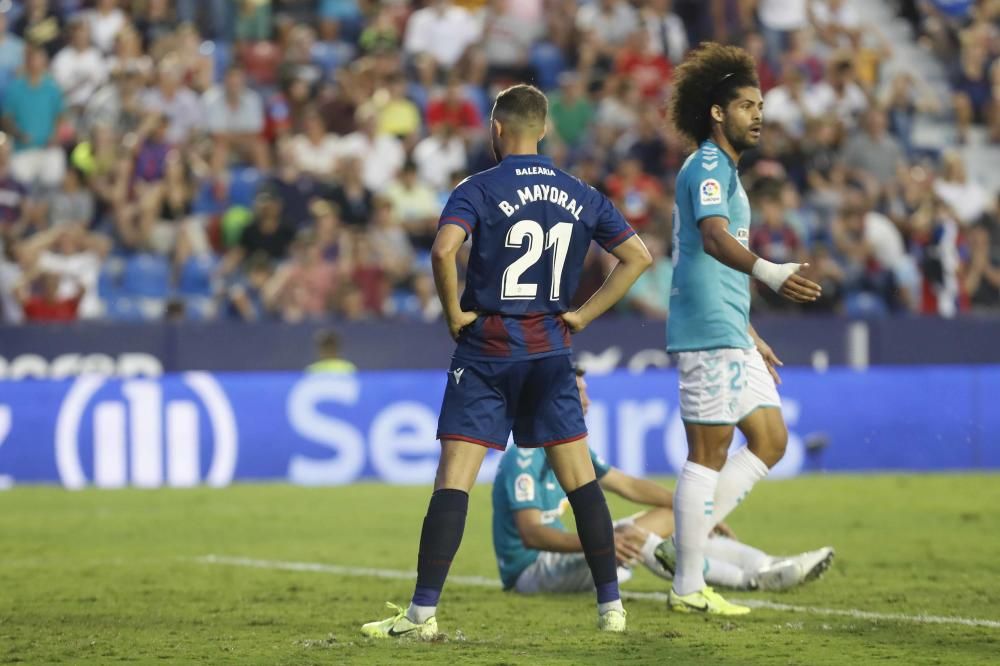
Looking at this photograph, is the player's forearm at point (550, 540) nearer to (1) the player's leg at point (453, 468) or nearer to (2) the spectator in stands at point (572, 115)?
(1) the player's leg at point (453, 468)

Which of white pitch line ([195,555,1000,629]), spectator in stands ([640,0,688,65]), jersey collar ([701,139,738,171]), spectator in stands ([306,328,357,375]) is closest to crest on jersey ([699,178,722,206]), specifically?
jersey collar ([701,139,738,171])

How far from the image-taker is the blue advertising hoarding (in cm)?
1505

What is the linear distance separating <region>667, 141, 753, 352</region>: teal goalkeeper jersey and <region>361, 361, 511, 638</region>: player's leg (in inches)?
46.9

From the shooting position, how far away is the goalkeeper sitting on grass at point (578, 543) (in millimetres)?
7996

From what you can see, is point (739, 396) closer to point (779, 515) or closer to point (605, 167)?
point (779, 515)

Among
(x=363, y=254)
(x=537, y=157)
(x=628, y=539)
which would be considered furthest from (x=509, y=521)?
(x=363, y=254)

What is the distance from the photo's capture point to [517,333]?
672 cm

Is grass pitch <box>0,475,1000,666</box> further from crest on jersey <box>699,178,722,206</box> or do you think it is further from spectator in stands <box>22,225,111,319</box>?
spectator in stands <box>22,225,111,319</box>

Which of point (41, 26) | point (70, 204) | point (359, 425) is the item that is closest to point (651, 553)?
point (359, 425)

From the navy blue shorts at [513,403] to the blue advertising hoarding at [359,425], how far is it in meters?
8.57

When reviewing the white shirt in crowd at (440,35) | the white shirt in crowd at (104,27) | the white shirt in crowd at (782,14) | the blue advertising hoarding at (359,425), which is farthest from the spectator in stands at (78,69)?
the white shirt in crowd at (782,14)

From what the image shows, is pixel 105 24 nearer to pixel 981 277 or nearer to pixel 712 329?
pixel 981 277

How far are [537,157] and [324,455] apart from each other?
29.5 ft

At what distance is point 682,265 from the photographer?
25.1 ft
